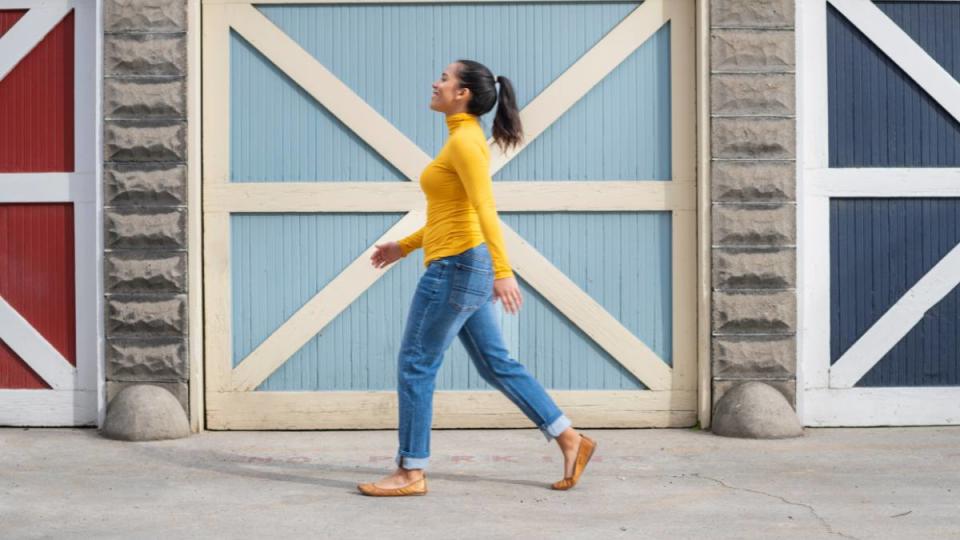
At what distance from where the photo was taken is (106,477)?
5.47 meters

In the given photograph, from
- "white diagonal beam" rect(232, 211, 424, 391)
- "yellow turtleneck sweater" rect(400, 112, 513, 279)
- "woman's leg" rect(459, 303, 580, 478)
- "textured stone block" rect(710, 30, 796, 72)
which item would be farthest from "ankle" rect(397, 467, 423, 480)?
"textured stone block" rect(710, 30, 796, 72)

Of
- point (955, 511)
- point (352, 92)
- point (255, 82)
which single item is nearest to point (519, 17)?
point (352, 92)

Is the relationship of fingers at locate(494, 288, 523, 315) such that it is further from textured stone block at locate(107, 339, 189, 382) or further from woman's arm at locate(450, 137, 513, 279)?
textured stone block at locate(107, 339, 189, 382)

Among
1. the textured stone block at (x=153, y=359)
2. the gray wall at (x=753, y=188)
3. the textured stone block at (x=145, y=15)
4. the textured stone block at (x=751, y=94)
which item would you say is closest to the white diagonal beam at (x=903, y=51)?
the gray wall at (x=753, y=188)

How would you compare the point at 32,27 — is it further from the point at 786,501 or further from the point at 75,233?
the point at 786,501

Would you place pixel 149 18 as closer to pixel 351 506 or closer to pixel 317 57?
pixel 317 57

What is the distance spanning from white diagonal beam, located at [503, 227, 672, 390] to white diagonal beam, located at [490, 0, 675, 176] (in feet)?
1.56

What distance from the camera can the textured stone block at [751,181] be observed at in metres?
6.48

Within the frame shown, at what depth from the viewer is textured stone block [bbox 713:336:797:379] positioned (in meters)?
6.50

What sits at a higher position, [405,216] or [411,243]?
[405,216]

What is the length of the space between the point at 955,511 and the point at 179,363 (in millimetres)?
3648

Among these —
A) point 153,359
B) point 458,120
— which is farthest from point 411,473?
point 153,359

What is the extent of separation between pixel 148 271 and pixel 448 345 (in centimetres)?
210

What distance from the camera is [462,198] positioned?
4.93m
